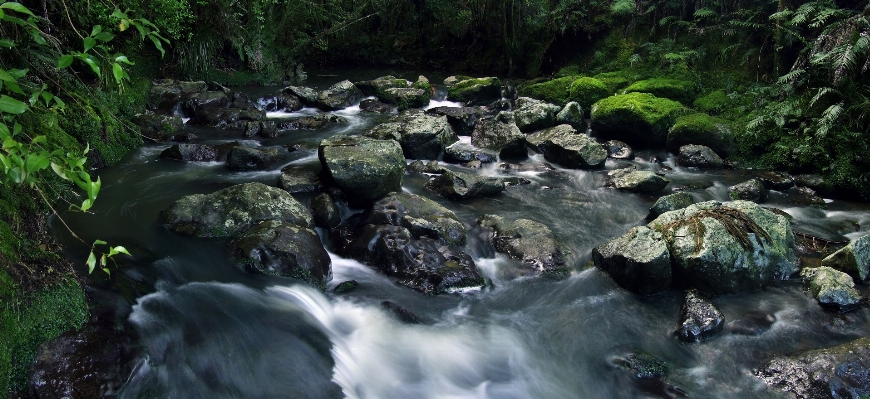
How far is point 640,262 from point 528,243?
1.50 m

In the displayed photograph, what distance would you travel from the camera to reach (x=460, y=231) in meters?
7.27

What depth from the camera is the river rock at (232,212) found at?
6699mm

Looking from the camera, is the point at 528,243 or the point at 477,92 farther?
the point at 477,92

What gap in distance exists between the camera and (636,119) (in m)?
11.7

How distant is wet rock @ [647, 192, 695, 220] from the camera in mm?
8062

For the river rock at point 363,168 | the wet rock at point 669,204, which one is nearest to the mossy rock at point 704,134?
the wet rock at point 669,204

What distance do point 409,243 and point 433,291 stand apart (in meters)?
0.75

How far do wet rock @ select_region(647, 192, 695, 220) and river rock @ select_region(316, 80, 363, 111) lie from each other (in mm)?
9857

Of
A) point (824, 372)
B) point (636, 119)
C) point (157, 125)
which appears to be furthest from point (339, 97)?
point (824, 372)

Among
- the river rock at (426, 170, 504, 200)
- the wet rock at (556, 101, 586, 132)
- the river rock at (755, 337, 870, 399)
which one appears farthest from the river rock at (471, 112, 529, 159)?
the river rock at (755, 337, 870, 399)

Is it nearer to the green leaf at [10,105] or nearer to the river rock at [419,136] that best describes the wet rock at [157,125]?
the river rock at [419,136]

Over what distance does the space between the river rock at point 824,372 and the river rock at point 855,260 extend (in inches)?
67.9

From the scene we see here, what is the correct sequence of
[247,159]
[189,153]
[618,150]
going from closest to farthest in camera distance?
[247,159] → [189,153] → [618,150]

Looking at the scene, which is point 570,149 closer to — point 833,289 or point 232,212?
point 833,289
